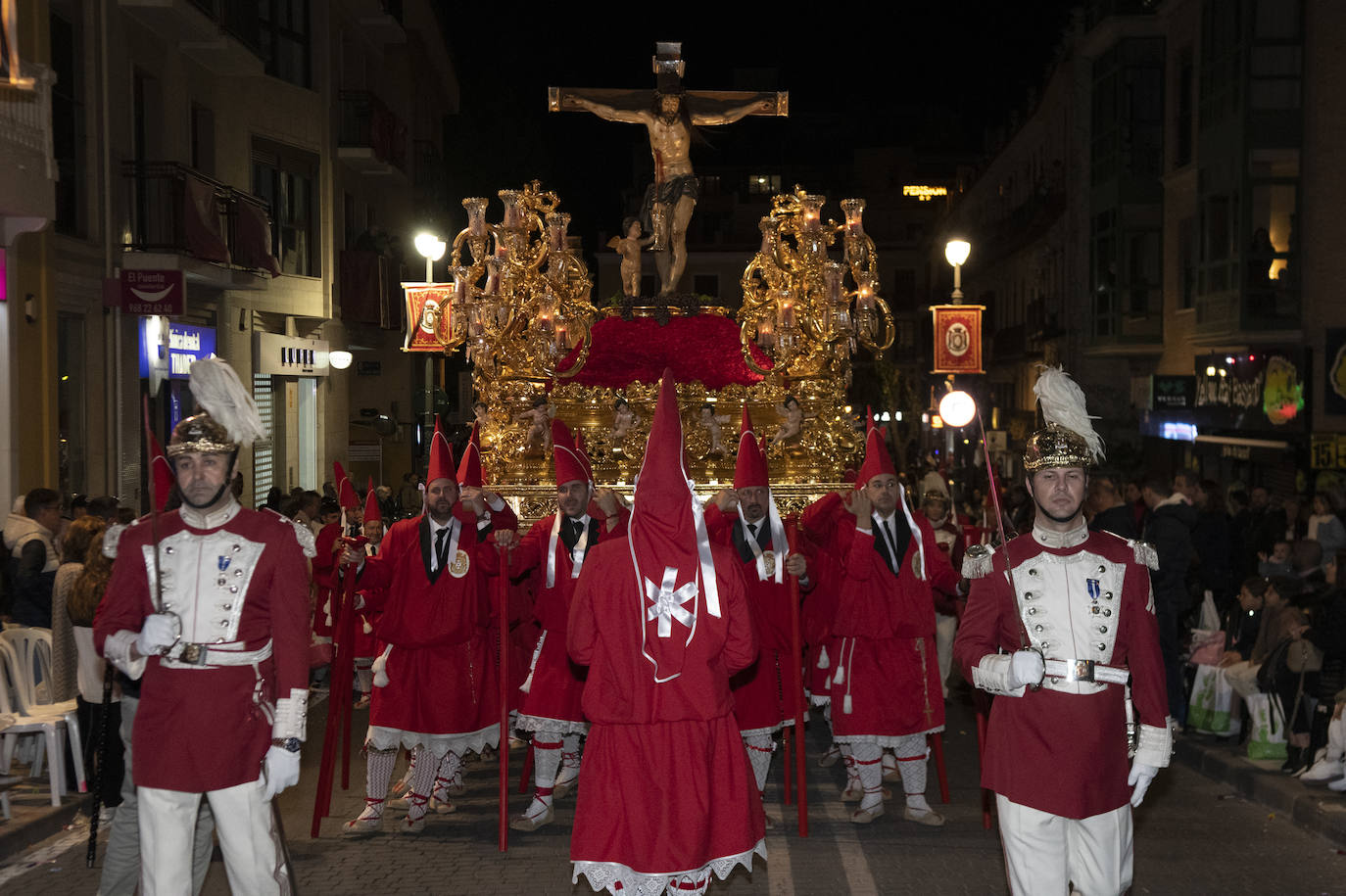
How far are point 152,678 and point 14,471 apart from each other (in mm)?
9477

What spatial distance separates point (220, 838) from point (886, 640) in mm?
4489

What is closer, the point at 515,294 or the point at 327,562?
the point at 327,562

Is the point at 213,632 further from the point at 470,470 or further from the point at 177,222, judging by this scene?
the point at 177,222

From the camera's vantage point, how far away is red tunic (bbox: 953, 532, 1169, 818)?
17.4 feet

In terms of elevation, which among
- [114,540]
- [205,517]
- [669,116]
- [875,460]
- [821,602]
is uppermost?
[669,116]

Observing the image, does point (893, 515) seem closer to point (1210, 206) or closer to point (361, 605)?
point (361, 605)

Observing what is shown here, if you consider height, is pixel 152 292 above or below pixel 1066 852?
above

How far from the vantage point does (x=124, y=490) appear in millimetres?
16953

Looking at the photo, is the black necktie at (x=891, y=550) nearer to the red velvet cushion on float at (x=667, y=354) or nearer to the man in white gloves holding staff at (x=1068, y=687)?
the man in white gloves holding staff at (x=1068, y=687)

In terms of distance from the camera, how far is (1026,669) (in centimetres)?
522

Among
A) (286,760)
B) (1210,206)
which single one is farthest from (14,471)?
(1210,206)

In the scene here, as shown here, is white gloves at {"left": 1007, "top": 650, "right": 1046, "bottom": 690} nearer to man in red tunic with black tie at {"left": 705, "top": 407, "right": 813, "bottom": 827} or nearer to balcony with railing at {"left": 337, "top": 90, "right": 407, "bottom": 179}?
man in red tunic with black tie at {"left": 705, "top": 407, "right": 813, "bottom": 827}

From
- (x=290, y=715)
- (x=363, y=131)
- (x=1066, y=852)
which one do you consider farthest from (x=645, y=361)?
(x=363, y=131)

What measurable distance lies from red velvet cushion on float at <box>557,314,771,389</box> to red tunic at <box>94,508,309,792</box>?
6806 millimetres
